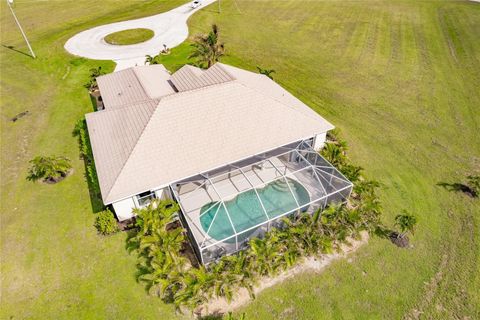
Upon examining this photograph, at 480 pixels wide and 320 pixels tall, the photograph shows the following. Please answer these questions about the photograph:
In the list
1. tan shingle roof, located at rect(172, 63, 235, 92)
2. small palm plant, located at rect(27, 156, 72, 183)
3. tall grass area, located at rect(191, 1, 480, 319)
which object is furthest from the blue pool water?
small palm plant, located at rect(27, 156, 72, 183)

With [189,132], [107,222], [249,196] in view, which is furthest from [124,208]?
[249,196]

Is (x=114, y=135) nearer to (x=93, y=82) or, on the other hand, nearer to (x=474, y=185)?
(x=93, y=82)

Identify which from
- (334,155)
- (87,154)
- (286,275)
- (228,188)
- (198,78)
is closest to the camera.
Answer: (286,275)

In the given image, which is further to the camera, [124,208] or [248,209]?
[248,209]

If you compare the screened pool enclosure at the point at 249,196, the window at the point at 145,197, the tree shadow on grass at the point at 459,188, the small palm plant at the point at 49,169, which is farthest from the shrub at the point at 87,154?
the tree shadow on grass at the point at 459,188

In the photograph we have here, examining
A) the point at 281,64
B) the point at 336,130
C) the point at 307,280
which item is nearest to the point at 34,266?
the point at 307,280

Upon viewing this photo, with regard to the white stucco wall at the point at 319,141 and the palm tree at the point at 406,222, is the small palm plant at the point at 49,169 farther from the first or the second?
the palm tree at the point at 406,222

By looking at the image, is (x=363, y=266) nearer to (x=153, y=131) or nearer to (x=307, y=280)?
(x=307, y=280)
